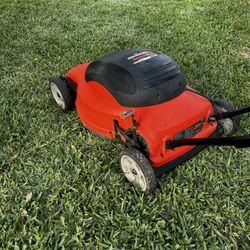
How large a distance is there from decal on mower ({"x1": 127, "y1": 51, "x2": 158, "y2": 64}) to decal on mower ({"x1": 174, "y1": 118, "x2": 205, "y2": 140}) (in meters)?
0.67

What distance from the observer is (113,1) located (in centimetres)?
754

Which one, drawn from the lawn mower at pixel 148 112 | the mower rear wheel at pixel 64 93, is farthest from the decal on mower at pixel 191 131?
the mower rear wheel at pixel 64 93

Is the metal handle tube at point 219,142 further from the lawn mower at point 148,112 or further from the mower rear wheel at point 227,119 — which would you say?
the mower rear wheel at point 227,119

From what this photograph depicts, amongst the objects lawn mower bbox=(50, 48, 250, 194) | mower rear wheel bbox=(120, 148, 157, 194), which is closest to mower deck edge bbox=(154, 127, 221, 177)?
lawn mower bbox=(50, 48, 250, 194)

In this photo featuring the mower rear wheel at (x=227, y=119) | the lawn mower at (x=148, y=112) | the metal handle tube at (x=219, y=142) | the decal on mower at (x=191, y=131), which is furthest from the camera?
the mower rear wheel at (x=227, y=119)

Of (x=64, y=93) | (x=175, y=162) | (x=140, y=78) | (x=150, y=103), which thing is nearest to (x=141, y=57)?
(x=140, y=78)

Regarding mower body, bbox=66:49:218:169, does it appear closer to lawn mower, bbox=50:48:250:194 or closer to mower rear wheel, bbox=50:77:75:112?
lawn mower, bbox=50:48:250:194

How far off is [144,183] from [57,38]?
3.74m

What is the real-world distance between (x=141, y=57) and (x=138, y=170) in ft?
3.07

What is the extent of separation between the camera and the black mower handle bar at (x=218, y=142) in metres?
2.00

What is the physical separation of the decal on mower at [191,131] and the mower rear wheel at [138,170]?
354 mm

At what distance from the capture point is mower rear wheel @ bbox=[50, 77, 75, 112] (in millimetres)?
3564

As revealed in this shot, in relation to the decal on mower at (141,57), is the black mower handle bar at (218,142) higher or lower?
lower

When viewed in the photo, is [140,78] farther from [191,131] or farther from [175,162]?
[175,162]
